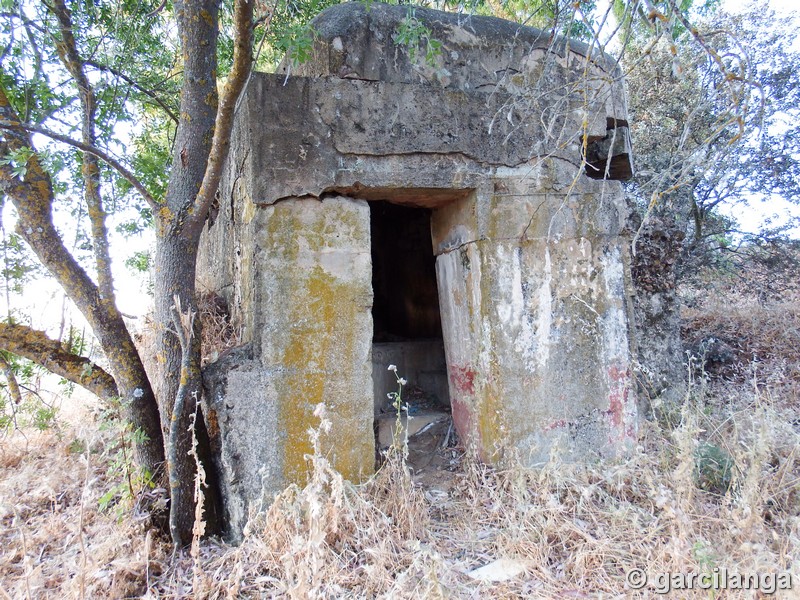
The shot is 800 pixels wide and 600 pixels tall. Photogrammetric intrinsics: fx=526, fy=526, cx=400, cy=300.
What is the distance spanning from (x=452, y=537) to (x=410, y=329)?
2.80m

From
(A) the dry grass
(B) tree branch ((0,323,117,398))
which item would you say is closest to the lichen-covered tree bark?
(B) tree branch ((0,323,117,398))

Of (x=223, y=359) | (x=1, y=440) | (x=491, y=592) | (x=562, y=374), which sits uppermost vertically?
(x=223, y=359)

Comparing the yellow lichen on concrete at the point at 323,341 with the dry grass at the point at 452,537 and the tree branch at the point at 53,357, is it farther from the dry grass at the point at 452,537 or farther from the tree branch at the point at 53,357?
the tree branch at the point at 53,357

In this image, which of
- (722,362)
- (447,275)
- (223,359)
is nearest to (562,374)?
(447,275)

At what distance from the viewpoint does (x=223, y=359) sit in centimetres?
273

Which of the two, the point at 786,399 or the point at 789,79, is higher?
the point at 789,79

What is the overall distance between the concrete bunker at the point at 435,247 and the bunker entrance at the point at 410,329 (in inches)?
15.0

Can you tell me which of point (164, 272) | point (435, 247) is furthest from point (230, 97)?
point (435, 247)

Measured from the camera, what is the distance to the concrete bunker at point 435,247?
2791 millimetres

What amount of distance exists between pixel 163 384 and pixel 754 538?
279cm

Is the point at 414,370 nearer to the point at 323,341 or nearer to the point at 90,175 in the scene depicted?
the point at 323,341

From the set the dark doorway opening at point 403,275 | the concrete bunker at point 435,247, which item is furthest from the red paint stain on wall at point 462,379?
→ the dark doorway opening at point 403,275

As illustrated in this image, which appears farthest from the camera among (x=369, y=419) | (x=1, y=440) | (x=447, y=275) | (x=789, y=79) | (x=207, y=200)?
(x=789, y=79)

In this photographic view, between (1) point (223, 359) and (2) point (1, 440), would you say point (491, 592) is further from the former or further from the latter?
(2) point (1, 440)
